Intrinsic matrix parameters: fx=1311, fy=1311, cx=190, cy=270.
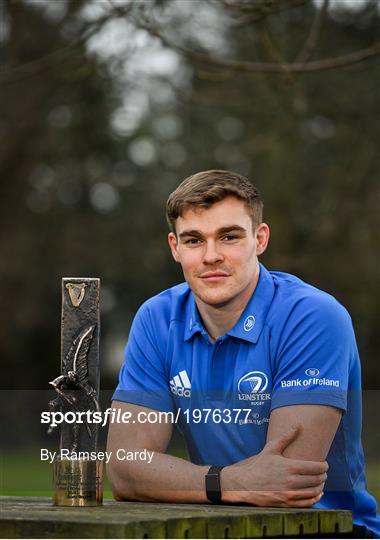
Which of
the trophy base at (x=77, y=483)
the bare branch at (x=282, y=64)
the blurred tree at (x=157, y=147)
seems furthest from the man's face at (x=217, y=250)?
the blurred tree at (x=157, y=147)

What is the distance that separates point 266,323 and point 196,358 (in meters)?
0.30

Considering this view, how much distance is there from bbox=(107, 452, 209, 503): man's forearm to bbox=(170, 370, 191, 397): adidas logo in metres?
0.35

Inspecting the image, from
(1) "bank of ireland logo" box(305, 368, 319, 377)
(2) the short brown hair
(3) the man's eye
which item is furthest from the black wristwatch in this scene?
(2) the short brown hair

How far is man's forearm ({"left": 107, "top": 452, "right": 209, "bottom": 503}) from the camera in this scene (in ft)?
14.7

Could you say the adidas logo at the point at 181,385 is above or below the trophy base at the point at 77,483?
above

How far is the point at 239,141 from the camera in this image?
68.0 ft

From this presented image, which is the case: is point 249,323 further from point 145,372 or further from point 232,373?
point 145,372

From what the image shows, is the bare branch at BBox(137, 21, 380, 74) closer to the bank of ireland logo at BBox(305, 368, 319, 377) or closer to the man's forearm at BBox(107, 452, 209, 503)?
the bank of ireland logo at BBox(305, 368, 319, 377)

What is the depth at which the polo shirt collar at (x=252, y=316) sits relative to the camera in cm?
487

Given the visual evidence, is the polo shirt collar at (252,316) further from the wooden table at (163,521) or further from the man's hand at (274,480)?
the wooden table at (163,521)

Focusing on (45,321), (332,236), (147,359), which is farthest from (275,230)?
(147,359)

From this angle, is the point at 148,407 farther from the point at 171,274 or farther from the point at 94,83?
the point at 171,274

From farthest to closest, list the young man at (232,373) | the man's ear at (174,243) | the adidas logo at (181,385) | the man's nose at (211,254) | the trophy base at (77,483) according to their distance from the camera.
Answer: the man's ear at (174,243) → the adidas logo at (181,385) → the man's nose at (211,254) → the young man at (232,373) → the trophy base at (77,483)

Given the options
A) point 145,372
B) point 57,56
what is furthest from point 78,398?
point 57,56
